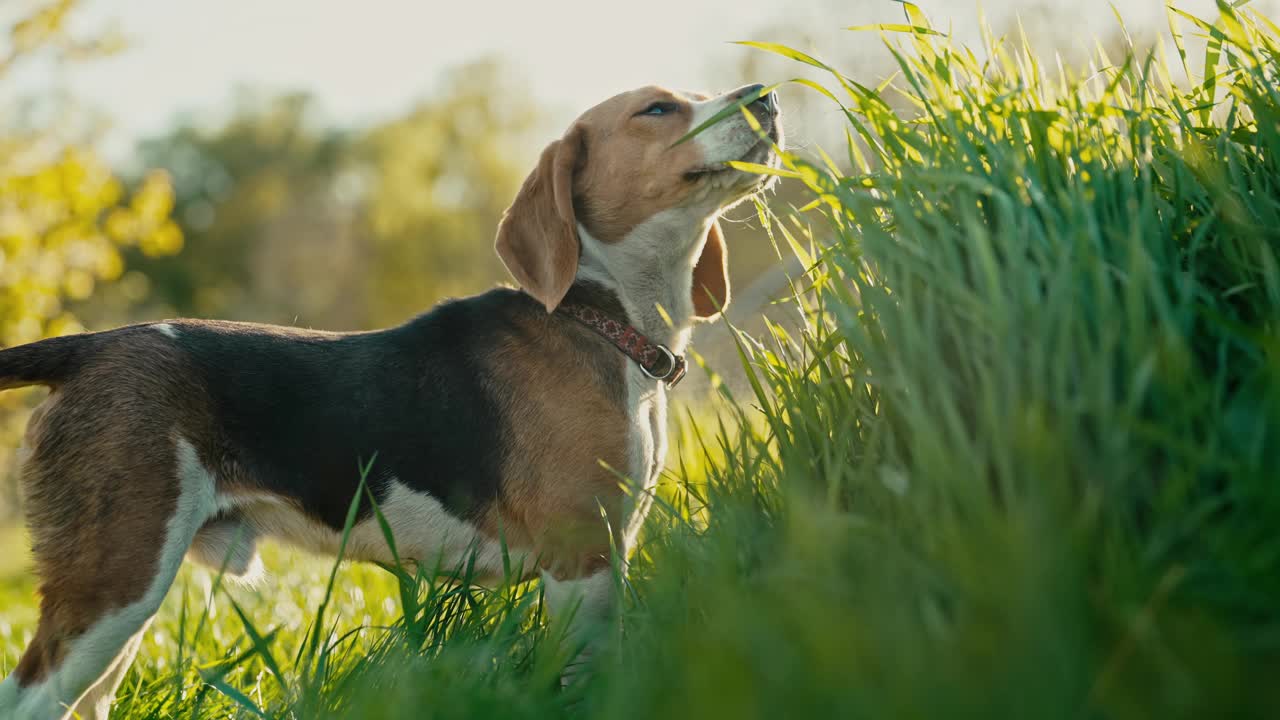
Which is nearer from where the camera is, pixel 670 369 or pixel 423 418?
pixel 423 418

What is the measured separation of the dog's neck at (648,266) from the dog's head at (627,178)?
15 millimetres

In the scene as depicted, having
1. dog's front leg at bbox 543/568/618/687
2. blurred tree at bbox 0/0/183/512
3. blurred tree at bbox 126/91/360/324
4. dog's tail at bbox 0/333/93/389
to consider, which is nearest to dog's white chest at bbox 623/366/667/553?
dog's front leg at bbox 543/568/618/687

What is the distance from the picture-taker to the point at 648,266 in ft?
12.6

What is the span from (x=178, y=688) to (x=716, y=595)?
1874 mm

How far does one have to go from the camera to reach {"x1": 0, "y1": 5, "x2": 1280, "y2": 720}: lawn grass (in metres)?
1.39

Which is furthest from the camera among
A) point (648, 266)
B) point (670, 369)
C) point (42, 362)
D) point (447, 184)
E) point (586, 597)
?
point (447, 184)

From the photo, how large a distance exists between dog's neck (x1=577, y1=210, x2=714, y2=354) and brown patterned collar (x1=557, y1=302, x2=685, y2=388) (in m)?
0.12

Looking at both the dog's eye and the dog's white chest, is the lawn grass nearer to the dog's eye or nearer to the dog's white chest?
the dog's white chest

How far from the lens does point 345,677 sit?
2.63 m

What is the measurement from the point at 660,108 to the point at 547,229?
2.19 ft

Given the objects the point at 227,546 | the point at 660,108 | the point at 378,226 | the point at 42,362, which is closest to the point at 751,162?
the point at 660,108

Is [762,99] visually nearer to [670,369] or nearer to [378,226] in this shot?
[670,369]

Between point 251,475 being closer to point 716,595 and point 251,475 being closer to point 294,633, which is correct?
point 294,633

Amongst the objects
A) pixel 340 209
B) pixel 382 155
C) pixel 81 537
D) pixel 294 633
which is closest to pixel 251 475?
pixel 81 537
